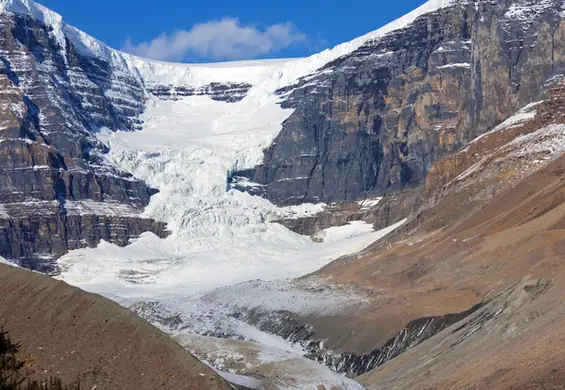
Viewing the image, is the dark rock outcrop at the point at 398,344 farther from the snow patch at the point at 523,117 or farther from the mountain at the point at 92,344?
the snow patch at the point at 523,117

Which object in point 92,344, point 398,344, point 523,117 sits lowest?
point 398,344

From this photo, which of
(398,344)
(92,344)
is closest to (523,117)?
(398,344)

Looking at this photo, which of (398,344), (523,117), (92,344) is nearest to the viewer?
(92,344)

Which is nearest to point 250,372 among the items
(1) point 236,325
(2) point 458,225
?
(1) point 236,325

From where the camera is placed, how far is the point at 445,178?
195750 millimetres

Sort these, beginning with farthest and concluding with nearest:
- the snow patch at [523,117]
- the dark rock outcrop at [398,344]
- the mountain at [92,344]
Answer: the snow patch at [523,117], the dark rock outcrop at [398,344], the mountain at [92,344]

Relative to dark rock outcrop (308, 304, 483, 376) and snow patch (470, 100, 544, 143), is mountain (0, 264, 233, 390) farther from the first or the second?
snow patch (470, 100, 544, 143)

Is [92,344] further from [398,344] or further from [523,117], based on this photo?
[523,117]

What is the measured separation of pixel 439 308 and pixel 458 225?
4423 cm

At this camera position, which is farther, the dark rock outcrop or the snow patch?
the snow patch

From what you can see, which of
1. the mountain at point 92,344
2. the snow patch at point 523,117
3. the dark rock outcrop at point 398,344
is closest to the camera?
the mountain at point 92,344

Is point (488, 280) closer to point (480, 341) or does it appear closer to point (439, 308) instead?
point (439, 308)

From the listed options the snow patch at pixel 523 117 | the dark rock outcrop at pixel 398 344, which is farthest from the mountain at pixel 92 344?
the snow patch at pixel 523 117

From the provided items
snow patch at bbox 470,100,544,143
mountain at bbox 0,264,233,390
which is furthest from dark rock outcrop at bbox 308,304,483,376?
snow patch at bbox 470,100,544,143
